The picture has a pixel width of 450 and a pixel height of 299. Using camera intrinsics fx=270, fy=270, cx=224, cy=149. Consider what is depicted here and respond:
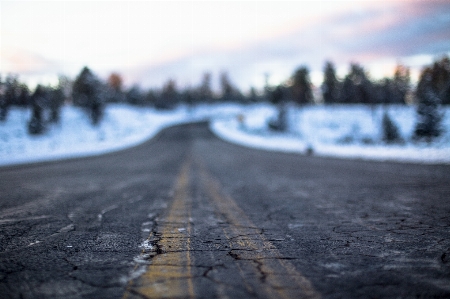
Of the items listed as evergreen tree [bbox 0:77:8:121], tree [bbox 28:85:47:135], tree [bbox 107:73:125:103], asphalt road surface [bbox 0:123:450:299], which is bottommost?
asphalt road surface [bbox 0:123:450:299]

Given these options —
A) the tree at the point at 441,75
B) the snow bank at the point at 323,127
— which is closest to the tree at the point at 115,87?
the snow bank at the point at 323,127

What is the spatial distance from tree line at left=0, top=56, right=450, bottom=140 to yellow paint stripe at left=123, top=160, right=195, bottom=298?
127ft

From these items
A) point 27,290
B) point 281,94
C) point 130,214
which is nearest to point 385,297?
point 27,290

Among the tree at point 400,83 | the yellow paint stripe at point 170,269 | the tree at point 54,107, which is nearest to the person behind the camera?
the yellow paint stripe at point 170,269

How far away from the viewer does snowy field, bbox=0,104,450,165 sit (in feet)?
47.5

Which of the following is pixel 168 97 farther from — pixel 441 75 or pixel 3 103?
pixel 441 75

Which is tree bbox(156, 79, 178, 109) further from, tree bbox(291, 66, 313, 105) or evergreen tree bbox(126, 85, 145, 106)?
tree bbox(291, 66, 313, 105)

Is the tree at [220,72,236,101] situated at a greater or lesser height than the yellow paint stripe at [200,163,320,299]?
greater

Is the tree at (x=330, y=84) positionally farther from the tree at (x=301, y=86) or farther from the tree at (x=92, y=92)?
the tree at (x=92, y=92)

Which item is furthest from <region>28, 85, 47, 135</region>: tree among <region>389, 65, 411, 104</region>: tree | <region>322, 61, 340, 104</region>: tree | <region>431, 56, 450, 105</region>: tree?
<region>389, 65, 411, 104</region>: tree

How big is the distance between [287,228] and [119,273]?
7.28ft

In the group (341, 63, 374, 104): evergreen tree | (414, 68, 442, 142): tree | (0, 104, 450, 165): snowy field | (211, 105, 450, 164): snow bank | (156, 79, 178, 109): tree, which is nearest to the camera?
(0, 104, 450, 165): snowy field

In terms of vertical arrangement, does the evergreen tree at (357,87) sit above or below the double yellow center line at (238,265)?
above

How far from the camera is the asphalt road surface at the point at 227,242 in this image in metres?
2.20
